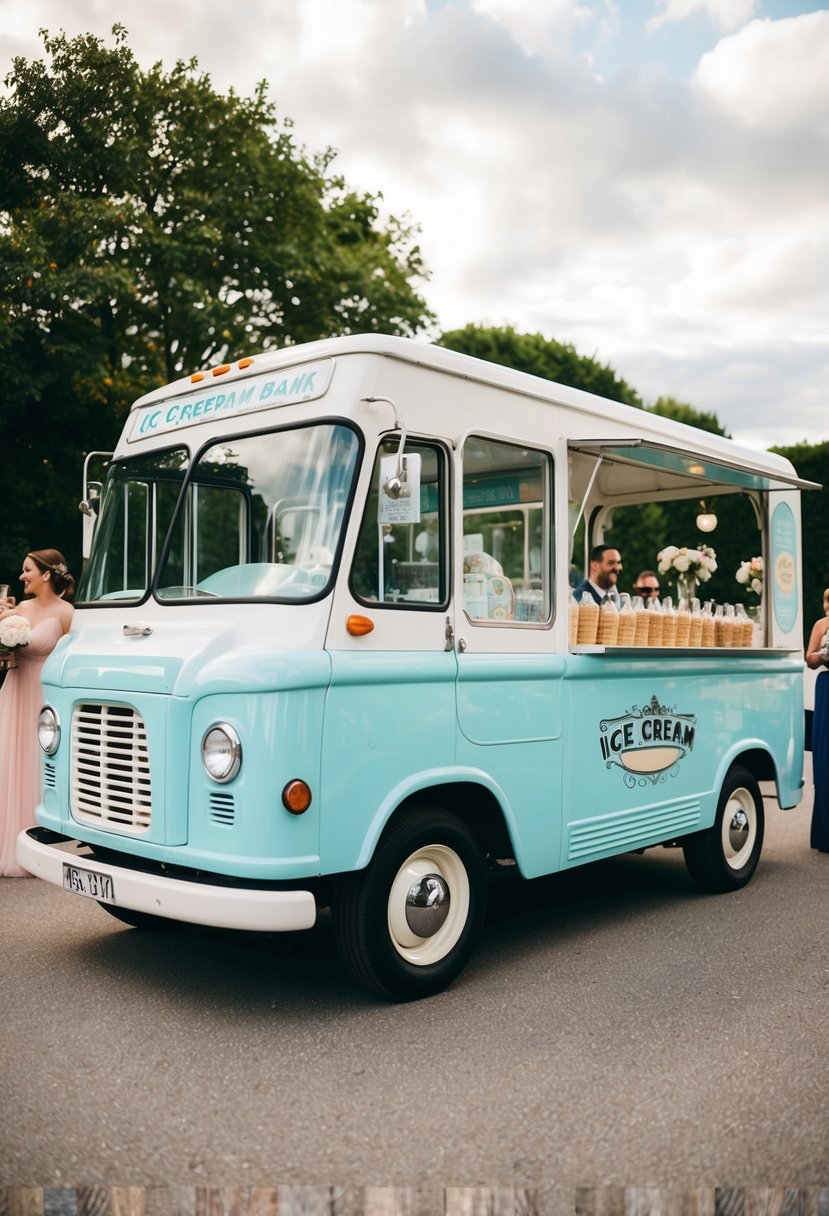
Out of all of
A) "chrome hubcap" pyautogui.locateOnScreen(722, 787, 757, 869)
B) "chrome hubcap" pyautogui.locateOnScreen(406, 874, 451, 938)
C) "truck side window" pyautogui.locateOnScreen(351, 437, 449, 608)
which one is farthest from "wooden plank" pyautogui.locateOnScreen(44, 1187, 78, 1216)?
"chrome hubcap" pyautogui.locateOnScreen(722, 787, 757, 869)

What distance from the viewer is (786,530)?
7.47 meters

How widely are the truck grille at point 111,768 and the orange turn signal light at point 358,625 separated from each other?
0.95m

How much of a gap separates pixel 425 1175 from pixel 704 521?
5848 mm

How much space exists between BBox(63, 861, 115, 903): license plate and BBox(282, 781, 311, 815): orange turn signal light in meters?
0.88

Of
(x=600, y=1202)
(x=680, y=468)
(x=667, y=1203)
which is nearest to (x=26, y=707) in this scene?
(x=680, y=468)

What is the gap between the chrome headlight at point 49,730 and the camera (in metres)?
4.88

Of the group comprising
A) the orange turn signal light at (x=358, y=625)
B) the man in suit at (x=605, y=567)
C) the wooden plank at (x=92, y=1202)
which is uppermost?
the man in suit at (x=605, y=567)

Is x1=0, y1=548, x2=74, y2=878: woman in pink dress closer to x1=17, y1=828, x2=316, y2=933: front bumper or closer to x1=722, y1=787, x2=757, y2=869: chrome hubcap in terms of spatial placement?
x1=17, y1=828, x2=316, y2=933: front bumper

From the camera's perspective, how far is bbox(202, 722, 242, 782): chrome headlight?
3973mm

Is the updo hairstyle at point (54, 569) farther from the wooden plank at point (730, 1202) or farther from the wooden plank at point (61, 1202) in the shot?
the wooden plank at point (730, 1202)

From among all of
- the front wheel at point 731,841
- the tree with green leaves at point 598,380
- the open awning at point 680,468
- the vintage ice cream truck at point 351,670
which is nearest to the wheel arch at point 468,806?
the vintage ice cream truck at point 351,670

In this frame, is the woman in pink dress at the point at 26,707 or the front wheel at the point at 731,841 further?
the woman in pink dress at the point at 26,707

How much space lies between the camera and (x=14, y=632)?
638 cm

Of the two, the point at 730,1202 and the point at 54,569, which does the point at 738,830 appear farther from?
the point at 54,569
